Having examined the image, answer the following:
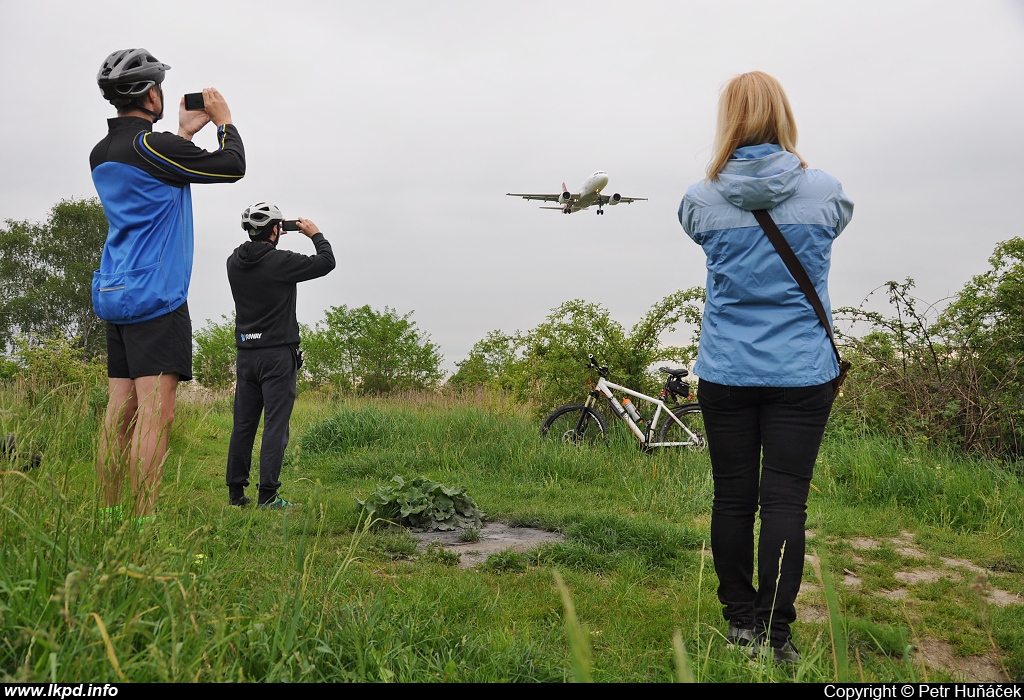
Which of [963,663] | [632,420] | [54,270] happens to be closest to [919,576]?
[963,663]

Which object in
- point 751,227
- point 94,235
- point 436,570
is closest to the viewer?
point 751,227

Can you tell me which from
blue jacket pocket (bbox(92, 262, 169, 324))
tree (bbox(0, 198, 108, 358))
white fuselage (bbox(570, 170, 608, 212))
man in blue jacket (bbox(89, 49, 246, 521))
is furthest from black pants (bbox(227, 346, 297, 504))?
tree (bbox(0, 198, 108, 358))

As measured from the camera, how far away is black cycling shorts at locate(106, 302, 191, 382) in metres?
3.39

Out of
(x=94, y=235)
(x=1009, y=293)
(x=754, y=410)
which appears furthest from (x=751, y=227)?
(x=94, y=235)

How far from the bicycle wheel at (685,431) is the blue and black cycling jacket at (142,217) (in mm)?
6246

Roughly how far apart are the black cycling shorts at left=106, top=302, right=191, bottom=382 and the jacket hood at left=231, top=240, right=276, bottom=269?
1923 mm

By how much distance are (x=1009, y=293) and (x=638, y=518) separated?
5.09 meters

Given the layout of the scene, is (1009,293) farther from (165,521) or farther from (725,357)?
(165,521)

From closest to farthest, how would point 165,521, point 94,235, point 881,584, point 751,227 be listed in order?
point 165,521
point 751,227
point 881,584
point 94,235

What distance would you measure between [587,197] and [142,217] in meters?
22.1

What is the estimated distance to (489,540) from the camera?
4656mm

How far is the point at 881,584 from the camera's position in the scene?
407 centimetres

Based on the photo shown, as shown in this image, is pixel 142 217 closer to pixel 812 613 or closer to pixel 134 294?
pixel 134 294

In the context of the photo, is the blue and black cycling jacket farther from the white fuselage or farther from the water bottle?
the white fuselage
